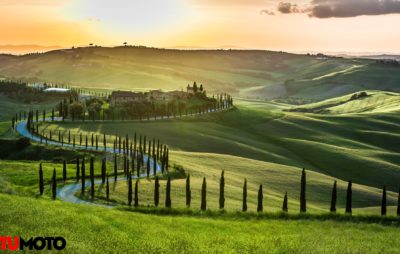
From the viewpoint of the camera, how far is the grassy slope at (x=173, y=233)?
3744 centimetres

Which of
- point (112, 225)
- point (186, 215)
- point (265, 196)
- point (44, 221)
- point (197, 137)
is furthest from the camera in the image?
point (197, 137)

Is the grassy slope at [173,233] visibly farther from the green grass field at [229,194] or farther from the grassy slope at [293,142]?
the grassy slope at [293,142]

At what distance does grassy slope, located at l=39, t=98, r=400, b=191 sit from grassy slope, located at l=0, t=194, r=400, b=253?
249ft

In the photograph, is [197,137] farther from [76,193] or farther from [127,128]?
[76,193]

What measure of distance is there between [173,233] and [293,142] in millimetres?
126162

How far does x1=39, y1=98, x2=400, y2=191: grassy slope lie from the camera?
136 m

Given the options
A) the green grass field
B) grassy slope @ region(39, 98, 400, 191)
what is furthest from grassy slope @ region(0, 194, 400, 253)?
grassy slope @ region(39, 98, 400, 191)

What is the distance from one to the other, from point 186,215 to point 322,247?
70.1 feet

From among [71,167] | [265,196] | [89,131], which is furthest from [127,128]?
[265,196]

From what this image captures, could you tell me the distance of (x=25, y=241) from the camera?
3431 centimetres


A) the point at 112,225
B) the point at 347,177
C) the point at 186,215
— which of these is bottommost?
the point at 347,177

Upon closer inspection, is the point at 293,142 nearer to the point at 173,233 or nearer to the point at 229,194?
the point at 229,194

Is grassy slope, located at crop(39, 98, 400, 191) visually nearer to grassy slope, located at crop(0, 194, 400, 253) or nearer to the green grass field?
the green grass field

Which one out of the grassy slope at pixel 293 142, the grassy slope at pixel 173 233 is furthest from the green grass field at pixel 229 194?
the grassy slope at pixel 293 142
